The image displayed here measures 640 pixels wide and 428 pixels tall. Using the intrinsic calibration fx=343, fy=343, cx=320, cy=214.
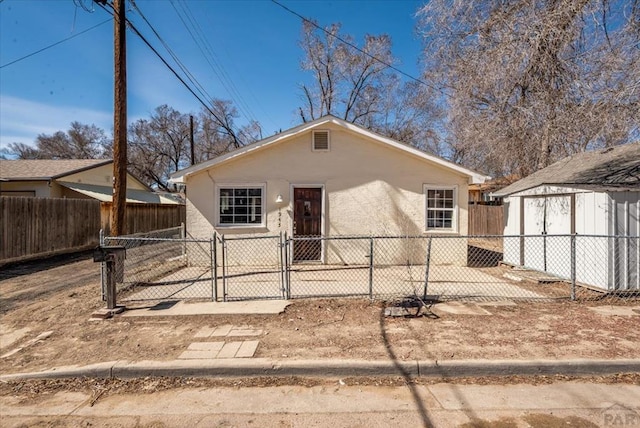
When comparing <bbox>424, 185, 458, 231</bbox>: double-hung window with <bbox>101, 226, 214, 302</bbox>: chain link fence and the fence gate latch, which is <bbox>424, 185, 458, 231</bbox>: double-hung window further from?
the fence gate latch

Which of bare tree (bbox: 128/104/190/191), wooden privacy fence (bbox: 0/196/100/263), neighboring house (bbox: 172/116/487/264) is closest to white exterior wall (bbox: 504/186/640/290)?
neighboring house (bbox: 172/116/487/264)

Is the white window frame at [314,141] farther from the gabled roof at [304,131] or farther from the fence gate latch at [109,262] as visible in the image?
the fence gate latch at [109,262]

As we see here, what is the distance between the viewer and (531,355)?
158 inches

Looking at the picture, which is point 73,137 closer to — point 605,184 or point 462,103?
point 462,103

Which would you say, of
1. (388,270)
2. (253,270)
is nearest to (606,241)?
(388,270)

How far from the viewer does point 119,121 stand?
7.46 metres

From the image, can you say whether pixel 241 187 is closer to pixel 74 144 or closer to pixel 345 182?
pixel 345 182

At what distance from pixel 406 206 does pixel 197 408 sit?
7.81 metres

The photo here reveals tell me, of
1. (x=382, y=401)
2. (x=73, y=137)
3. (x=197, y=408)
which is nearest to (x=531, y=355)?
(x=382, y=401)

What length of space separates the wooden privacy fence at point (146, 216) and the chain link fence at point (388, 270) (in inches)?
204

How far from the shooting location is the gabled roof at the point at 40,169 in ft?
54.8

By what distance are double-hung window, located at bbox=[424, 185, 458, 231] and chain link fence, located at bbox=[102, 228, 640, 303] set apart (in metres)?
0.47

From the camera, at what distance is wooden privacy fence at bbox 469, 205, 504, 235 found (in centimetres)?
1788

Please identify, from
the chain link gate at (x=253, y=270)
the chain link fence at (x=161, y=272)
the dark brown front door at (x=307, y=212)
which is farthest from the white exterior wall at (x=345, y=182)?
the chain link fence at (x=161, y=272)
